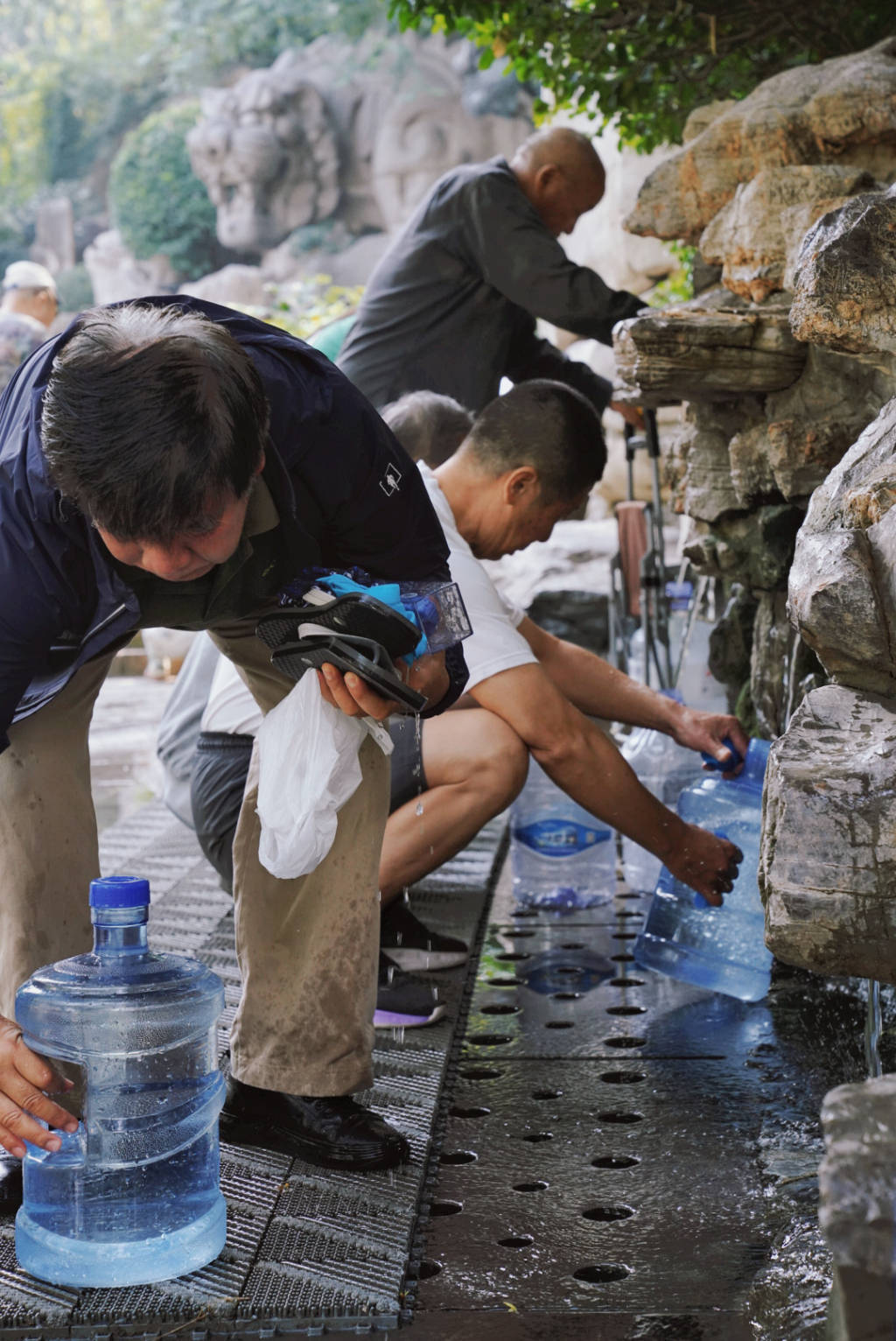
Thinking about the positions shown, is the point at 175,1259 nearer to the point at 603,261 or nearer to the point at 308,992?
the point at 308,992

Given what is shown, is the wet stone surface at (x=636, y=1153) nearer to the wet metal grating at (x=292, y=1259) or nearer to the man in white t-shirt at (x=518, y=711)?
the wet metal grating at (x=292, y=1259)

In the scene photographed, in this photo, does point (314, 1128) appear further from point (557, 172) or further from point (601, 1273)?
point (557, 172)

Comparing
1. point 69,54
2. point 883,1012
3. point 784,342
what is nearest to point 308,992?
point 883,1012

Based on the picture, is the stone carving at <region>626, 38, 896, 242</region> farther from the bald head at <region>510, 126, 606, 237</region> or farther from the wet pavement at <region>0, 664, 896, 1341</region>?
the wet pavement at <region>0, 664, 896, 1341</region>

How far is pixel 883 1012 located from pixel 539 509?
55.8 inches

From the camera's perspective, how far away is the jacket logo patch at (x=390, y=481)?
7.50 feet

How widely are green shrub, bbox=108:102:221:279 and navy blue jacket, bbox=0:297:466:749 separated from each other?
97.9ft

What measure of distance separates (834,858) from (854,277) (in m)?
0.99

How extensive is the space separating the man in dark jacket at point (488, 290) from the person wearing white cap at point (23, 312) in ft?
10.3

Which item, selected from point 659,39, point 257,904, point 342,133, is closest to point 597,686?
point 257,904

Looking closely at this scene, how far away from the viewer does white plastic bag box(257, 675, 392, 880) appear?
2.21 meters

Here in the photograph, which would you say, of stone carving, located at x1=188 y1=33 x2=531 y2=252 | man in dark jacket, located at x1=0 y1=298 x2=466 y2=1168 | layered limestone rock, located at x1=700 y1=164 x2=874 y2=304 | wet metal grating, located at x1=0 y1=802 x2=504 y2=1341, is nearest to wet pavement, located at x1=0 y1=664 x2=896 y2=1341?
wet metal grating, located at x1=0 y1=802 x2=504 y2=1341

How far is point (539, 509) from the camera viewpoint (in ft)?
11.6

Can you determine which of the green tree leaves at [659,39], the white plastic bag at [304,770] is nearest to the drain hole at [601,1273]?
the white plastic bag at [304,770]
